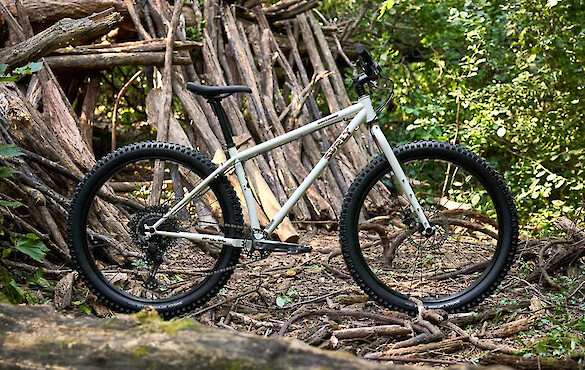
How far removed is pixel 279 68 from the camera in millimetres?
5828

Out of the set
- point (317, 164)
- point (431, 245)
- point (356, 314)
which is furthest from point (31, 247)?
point (431, 245)

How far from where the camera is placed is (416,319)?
289 centimetres

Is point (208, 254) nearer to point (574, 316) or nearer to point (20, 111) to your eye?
point (20, 111)

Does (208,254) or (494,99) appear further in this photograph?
(494,99)

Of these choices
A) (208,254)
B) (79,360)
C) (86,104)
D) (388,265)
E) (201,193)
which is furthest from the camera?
(86,104)

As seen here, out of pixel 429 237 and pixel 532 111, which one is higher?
pixel 532 111

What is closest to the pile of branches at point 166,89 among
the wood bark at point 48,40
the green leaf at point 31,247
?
the wood bark at point 48,40

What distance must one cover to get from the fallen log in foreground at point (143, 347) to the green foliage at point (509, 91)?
4230 millimetres

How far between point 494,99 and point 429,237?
3345mm

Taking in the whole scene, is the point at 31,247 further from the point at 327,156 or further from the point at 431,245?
the point at 431,245

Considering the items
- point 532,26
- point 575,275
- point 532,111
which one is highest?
point 532,26

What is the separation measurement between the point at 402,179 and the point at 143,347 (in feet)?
5.74

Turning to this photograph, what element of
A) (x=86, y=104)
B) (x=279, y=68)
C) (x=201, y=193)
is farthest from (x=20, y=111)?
(x=279, y=68)

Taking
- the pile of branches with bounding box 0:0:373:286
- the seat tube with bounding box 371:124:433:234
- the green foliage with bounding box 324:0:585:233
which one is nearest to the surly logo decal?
the seat tube with bounding box 371:124:433:234
